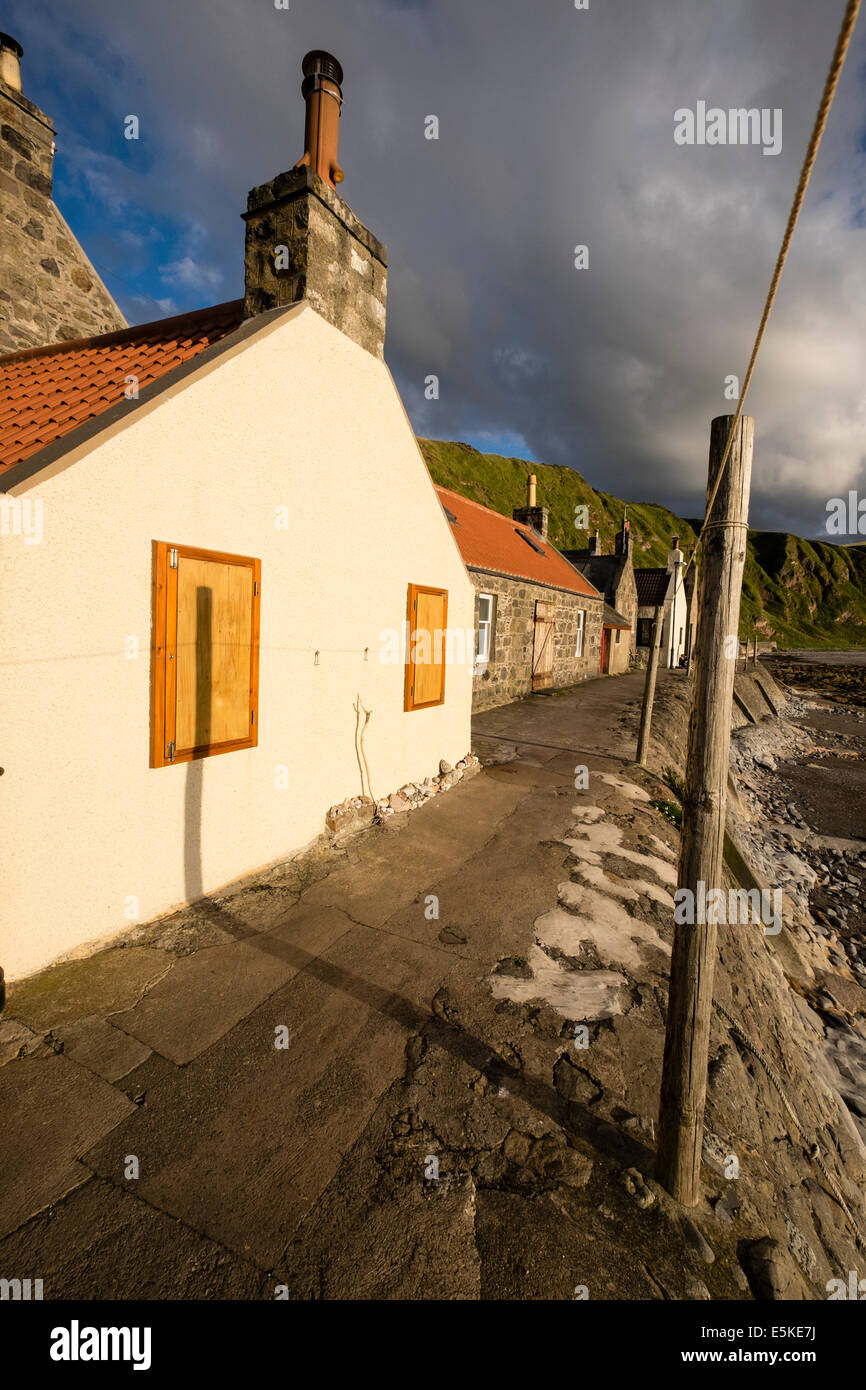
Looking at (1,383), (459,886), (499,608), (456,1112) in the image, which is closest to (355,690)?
(459,886)

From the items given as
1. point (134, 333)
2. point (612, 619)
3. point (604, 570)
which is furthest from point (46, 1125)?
point (604, 570)

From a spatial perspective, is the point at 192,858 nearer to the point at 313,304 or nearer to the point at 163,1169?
the point at 163,1169

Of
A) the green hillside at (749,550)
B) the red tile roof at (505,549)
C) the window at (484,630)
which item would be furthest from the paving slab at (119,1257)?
the green hillside at (749,550)

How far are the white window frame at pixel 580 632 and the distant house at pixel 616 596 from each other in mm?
3923

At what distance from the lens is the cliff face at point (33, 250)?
6922mm

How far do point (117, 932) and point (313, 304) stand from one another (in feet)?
17.8

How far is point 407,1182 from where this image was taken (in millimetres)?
2396

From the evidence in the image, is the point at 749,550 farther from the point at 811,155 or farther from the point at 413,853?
the point at 811,155

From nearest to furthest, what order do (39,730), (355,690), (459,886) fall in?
1. (39,730)
2. (459,886)
3. (355,690)

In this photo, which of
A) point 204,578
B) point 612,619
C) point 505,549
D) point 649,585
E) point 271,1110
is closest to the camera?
point 271,1110

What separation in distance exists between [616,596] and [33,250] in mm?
26263

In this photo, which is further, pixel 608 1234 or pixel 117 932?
pixel 117 932

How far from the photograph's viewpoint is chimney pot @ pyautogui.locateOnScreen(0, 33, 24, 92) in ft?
22.6

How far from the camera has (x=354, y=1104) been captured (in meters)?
2.78
